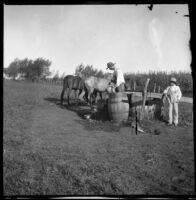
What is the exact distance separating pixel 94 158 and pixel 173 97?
5.07 m

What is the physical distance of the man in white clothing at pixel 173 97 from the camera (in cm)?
872

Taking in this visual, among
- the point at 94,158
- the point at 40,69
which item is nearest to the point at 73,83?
the point at 94,158

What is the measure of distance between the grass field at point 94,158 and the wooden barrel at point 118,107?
0.44 m

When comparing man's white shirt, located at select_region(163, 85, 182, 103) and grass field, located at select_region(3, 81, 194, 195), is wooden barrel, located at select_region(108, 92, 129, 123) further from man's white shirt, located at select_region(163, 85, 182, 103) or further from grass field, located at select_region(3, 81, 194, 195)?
man's white shirt, located at select_region(163, 85, 182, 103)

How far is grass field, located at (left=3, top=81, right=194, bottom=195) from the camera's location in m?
4.04

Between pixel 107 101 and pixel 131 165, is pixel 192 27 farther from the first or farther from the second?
pixel 107 101

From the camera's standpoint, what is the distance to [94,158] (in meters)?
5.21

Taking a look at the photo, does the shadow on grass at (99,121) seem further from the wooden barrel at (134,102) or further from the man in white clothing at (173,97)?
the man in white clothing at (173,97)

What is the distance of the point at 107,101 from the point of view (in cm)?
920

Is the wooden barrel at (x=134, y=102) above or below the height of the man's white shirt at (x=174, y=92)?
below

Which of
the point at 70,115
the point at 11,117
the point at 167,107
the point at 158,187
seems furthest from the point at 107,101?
the point at 158,187

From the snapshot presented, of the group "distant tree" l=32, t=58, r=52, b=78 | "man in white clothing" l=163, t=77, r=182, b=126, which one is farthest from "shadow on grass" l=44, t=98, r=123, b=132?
"distant tree" l=32, t=58, r=52, b=78

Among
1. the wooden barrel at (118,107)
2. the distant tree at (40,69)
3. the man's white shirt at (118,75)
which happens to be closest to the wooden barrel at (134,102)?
the wooden barrel at (118,107)
